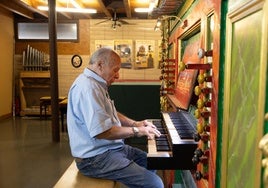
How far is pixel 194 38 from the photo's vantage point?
2732mm

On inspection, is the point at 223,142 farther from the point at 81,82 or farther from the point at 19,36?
the point at 19,36

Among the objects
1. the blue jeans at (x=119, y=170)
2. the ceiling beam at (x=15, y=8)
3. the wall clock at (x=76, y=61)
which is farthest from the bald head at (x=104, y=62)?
the wall clock at (x=76, y=61)

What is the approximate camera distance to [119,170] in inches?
84.9

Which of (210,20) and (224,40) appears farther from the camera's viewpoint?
(210,20)

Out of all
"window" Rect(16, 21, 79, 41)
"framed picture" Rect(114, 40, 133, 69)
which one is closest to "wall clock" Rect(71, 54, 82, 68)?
"window" Rect(16, 21, 79, 41)

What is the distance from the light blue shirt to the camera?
208 centimetres

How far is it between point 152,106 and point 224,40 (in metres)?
3.98

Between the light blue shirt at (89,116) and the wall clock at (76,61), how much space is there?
6.96 m

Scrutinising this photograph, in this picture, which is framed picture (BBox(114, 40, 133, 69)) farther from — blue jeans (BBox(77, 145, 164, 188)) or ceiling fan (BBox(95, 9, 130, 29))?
blue jeans (BBox(77, 145, 164, 188))

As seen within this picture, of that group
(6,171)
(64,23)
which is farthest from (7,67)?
(6,171)

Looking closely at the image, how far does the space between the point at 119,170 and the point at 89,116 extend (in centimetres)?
46

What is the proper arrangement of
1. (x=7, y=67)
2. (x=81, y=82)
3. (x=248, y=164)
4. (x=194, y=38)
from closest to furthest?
(x=248, y=164), (x=81, y=82), (x=194, y=38), (x=7, y=67)

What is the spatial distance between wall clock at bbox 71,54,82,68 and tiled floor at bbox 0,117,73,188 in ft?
8.38

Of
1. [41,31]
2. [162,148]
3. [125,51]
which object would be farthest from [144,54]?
[162,148]
